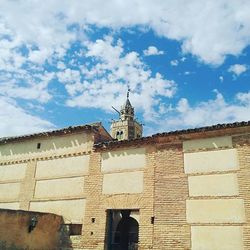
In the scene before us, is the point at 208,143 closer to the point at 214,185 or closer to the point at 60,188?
the point at 214,185

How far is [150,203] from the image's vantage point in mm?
13461

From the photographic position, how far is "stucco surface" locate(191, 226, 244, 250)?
1160cm

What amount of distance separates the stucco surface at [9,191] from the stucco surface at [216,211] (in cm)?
875

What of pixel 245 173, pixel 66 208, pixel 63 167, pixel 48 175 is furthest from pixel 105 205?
pixel 245 173

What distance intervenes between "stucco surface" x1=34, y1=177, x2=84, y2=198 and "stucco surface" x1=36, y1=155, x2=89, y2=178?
0.29 meters

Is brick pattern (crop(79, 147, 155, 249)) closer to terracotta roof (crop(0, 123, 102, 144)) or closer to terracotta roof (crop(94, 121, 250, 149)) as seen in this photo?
terracotta roof (crop(94, 121, 250, 149))

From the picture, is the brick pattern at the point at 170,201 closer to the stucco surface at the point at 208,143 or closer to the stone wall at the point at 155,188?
the stone wall at the point at 155,188

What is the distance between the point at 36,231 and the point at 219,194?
7616mm

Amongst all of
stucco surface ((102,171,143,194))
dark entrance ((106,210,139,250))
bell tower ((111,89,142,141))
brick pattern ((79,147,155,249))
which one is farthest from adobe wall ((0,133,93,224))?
bell tower ((111,89,142,141))

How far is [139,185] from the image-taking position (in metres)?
14.0

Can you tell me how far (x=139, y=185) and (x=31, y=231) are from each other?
485cm

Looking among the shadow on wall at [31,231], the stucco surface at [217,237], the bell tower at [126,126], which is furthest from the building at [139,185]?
the bell tower at [126,126]

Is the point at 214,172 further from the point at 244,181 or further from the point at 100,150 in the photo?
the point at 100,150

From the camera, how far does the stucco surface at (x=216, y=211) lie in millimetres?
11906
